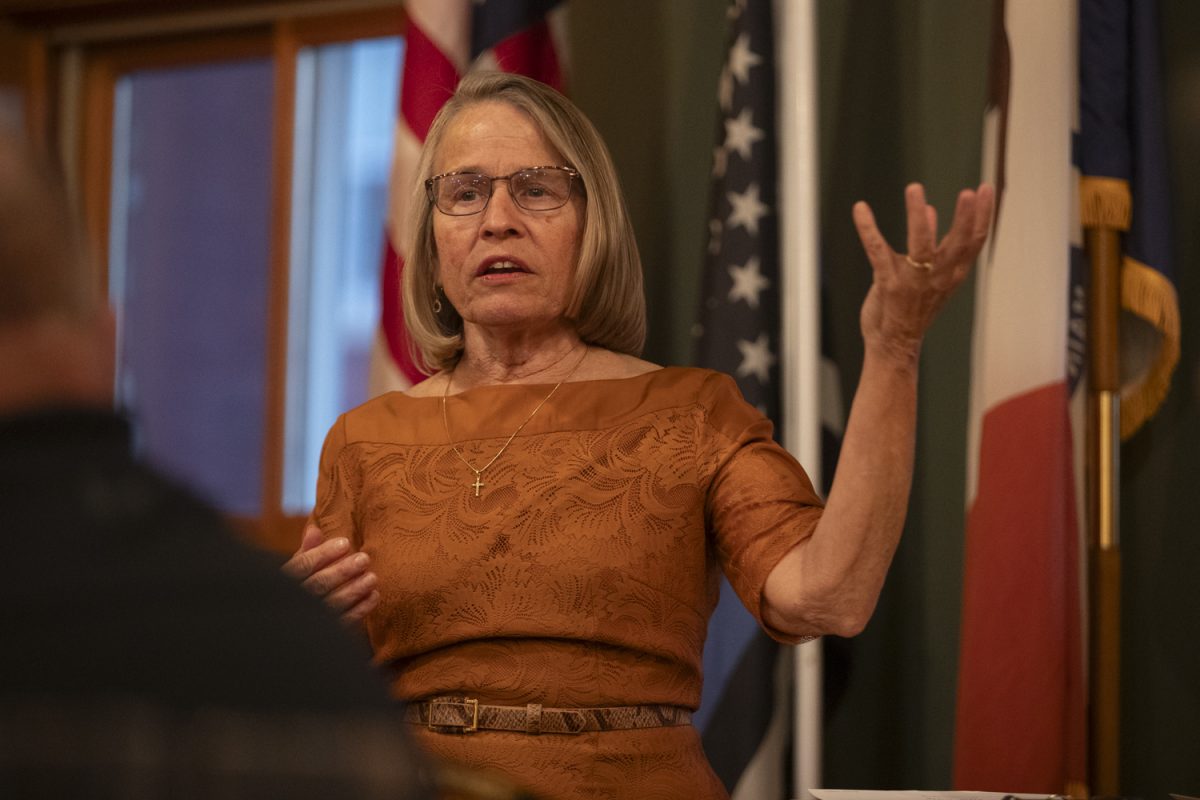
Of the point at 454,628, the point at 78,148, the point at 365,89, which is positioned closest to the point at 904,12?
the point at 365,89

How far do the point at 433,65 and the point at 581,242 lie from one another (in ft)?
3.50

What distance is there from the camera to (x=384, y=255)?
2902 millimetres

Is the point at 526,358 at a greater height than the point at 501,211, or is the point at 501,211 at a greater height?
the point at 501,211

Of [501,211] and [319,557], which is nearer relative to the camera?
[319,557]

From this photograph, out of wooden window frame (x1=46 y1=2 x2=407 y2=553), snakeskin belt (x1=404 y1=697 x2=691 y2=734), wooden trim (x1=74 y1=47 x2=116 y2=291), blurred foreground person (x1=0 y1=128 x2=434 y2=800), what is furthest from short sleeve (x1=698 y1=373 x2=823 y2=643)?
wooden trim (x1=74 y1=47 x2=116 y2=291)

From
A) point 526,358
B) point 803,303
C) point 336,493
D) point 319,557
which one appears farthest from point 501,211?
point 803,303

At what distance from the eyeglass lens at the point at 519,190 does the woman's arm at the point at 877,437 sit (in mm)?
614

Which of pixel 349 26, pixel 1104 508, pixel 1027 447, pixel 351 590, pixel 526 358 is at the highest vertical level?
pixel 349 26

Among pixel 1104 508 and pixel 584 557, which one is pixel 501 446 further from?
pixel 1104 508

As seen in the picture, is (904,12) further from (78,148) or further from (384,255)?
(78,148)

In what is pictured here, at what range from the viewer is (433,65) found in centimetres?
290

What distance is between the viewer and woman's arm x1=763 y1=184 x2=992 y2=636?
1.36 m

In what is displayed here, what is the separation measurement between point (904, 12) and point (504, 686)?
1.91 m

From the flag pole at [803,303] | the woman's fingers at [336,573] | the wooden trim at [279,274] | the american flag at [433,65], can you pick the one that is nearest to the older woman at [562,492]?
the woman's fingers at [336,573]
